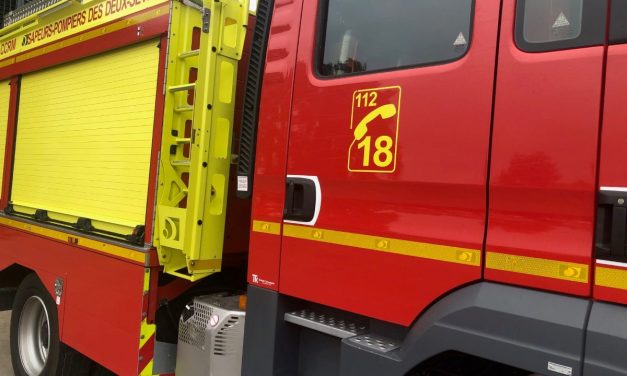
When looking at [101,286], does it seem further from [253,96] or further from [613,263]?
[613,263]

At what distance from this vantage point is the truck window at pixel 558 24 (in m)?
1.49

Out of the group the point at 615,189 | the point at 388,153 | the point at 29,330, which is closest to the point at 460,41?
the point at 388,153

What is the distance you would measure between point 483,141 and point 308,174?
29.8 inches

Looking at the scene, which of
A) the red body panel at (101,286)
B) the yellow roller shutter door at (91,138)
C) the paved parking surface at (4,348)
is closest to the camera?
the red body panel at (101,286)

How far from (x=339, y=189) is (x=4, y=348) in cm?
480

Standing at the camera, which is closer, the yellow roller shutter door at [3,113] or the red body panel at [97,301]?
the red body panel at [97,301]

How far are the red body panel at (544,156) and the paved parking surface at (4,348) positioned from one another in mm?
4616

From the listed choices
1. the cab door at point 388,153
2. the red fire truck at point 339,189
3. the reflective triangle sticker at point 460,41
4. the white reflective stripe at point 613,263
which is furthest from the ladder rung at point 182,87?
the white reflective stripe at point 613,263

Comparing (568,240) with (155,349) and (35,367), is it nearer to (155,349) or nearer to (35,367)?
(155,349)

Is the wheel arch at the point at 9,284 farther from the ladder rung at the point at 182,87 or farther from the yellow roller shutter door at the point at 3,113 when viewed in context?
the ladder rung at the point at 182,87

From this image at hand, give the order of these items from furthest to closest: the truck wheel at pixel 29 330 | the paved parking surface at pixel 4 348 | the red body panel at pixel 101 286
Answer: the paved parking surface at pixel 4 348
the truck wheel at pixel 29 330
the red body panel at pixel 101 286

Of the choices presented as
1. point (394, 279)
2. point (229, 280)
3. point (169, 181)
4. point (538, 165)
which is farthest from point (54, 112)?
point (538, 165)

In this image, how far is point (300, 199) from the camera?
2221mm

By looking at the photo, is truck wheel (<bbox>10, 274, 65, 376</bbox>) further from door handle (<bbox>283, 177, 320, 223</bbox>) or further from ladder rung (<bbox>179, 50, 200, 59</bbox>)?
door handle (<bbox>283, 177, 320, 223</bbox>)
